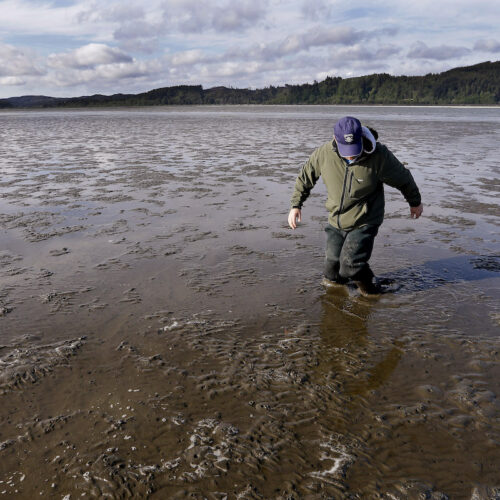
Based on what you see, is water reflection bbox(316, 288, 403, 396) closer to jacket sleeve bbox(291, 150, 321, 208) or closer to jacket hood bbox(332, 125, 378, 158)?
jacket sleeve bbox(291, 150, 321, 208)

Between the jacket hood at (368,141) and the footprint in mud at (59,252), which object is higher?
the jacket hood at (368,141)

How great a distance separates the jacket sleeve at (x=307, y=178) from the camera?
4.91 meters

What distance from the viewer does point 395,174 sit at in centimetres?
462

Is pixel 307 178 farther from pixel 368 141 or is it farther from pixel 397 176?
pixel 397 176

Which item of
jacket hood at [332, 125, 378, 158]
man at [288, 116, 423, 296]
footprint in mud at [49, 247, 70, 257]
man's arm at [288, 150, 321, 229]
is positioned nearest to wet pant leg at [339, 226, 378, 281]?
man at [288, 116, 423, 296]

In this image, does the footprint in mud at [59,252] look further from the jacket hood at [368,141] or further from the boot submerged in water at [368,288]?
the jacket hood at [368,141]

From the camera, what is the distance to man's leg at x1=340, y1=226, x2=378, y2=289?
4820 mm

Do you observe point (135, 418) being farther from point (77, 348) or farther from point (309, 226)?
point (309, 226)

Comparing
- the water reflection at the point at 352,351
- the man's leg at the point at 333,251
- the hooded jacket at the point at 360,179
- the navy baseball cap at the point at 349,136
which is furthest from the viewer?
the man's leg at the point at 333,251

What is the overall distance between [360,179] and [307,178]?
74cm

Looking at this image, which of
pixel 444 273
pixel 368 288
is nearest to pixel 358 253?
pixel 368 288

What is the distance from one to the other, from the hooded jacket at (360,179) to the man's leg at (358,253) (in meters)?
0.10

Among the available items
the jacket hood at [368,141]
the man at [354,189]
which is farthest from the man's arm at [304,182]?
the jacket hood at [368,141]

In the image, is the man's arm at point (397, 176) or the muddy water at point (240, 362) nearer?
the muddy water at point (240, 362)
